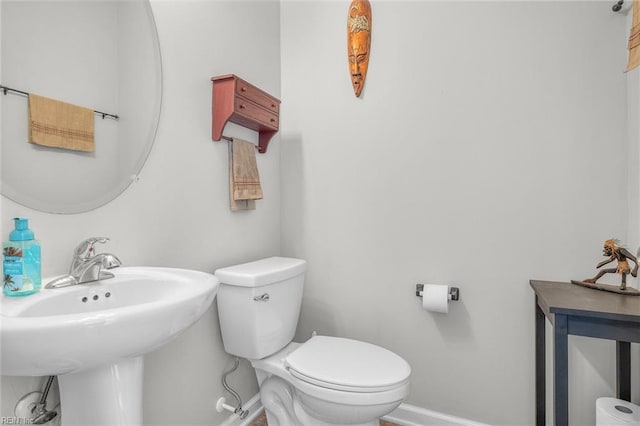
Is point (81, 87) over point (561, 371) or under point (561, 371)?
A: over

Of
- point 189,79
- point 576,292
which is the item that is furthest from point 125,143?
point 576,292

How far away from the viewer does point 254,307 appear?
4.41 ft

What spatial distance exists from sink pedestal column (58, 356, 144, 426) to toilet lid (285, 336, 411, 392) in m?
0.58

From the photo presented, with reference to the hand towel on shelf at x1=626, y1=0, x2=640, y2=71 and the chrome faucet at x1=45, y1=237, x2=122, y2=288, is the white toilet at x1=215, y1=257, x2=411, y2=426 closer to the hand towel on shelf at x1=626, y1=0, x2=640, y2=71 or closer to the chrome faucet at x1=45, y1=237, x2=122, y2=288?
the chrome faucet at x1=45, y1=237, x2=122, y2=288

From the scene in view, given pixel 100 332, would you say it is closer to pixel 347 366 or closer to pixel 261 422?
pixel 347 366

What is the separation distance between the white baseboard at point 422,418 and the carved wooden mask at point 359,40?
1.59 meters

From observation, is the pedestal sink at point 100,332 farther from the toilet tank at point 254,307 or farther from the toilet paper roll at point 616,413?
the toilet paper roll at point 616,413

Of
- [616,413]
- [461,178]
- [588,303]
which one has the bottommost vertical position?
[616,413]

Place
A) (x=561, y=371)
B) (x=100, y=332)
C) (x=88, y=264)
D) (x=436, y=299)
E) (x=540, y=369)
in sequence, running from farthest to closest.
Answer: (x=436, y=299) → (x=540, y=369) → (x=561, y=371) → (x=88, y=264) → (x=100, y=332)

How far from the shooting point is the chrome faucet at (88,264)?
0.90 metres

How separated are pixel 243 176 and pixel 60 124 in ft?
2.38

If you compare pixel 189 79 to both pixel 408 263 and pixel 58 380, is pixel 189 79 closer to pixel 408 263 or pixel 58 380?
pixel 58 380

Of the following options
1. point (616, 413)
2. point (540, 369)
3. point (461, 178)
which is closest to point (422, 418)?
point (540, 369)

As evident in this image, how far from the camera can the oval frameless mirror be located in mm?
861
